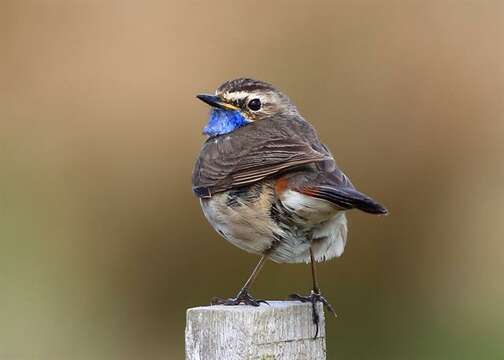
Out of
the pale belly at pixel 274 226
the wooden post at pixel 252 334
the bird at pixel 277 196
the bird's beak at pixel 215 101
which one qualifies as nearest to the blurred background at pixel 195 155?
the bird's beak at pixel 215 101

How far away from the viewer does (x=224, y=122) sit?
294 inches

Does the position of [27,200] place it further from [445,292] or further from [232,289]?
[445,292]

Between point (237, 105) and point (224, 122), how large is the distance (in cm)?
15

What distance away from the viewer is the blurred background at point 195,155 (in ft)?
34.2

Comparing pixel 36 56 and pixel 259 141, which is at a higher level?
pixel 36 56

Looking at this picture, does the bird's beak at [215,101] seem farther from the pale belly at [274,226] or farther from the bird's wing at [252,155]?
the pale belly at [274,226]

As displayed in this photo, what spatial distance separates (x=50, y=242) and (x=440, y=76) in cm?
453

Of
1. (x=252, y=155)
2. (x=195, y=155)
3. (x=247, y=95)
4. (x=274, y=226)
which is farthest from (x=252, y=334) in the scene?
(x=195, y=155)

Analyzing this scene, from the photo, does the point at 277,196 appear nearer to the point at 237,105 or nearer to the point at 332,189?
the point at 332,189

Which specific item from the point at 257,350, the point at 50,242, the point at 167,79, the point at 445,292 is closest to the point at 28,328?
the point at 50,242

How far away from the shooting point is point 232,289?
10195 mm

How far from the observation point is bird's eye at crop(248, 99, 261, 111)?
7566mm

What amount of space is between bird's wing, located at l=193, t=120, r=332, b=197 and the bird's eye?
21 cm

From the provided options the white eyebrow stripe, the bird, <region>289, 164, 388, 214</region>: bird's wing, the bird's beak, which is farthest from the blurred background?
<region>289, 164, 388, 214</region>: bird's wing
